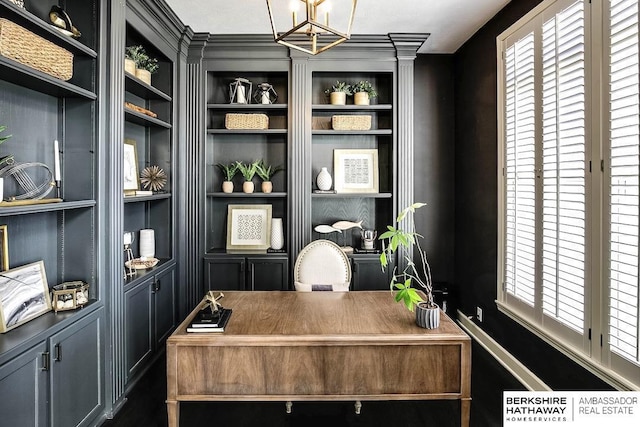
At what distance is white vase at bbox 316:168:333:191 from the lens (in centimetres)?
375

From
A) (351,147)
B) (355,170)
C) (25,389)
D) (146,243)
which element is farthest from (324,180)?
(25,389)

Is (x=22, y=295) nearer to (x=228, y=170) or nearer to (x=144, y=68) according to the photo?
(x=144, y=68)

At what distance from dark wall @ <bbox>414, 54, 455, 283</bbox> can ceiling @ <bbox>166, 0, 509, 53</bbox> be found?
0.41m

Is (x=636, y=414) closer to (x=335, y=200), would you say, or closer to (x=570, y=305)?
(x=570, y=305)

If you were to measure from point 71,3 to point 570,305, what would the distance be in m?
3.41

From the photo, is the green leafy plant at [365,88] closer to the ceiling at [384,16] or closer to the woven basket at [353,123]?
the woven basket at [353,123]

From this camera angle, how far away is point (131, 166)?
304 cm

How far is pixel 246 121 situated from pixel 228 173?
54 centimetres

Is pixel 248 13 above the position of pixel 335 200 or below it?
above

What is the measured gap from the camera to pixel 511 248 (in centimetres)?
292

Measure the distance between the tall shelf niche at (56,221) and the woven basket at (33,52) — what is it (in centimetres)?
5

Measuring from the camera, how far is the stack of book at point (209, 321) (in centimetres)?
187

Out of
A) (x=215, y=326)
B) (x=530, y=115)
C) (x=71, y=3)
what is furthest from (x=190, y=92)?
(x=530, y=115)

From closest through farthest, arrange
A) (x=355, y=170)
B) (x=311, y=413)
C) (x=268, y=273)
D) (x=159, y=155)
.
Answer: (x=311, y=413) < (x=159, y=155) < (x=268, y=273) < (x=355, y=170)
